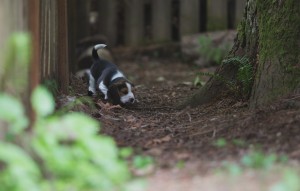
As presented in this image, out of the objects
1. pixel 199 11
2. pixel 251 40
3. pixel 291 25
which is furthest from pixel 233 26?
pixel 291 25

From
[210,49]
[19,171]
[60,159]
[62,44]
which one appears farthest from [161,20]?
[19,171]

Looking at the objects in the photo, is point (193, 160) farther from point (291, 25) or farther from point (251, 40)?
point (251, 40)

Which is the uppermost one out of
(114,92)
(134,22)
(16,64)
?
(16,64)

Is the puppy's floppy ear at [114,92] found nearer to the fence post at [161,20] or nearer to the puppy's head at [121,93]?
the puppy's head at [121,93]

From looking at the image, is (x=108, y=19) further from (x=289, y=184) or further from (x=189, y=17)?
(x=289, y=184)

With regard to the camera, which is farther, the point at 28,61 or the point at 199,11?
the point at 199,11

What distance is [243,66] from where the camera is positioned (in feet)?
23.2

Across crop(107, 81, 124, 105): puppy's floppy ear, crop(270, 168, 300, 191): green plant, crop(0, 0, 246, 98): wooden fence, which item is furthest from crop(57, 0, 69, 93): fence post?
Answer: crop(270, 168, 300, 191): green plant

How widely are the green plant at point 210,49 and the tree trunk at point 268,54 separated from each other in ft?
14.9

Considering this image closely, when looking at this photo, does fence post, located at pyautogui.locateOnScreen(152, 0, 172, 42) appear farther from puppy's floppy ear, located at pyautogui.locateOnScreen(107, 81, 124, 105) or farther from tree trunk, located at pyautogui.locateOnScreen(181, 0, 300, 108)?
tree trunk, located at pyautogui.locateOnScreen(181, 0, 300, 108)

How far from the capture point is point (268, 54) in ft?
21.4

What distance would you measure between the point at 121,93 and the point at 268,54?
2700 mm

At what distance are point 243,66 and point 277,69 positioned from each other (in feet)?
2.28

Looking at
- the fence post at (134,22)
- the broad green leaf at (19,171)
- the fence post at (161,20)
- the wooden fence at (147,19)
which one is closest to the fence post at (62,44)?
the wooden fence at (147,19)
